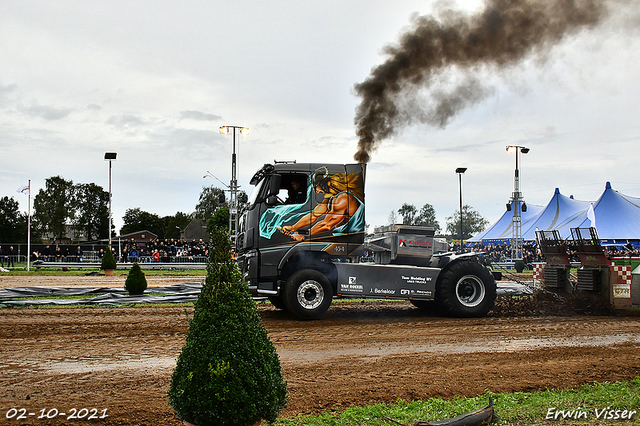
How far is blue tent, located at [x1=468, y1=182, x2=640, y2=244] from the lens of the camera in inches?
1366

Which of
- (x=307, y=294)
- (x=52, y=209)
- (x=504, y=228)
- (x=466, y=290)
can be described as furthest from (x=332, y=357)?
(x=52, y=209)

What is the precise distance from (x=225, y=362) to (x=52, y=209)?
89403mm

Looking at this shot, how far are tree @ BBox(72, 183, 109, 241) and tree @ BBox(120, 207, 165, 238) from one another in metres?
19.0

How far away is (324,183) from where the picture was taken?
11.1 metres

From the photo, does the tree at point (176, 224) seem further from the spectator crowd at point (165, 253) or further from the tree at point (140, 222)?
the spectator crowd at point (165, 253)

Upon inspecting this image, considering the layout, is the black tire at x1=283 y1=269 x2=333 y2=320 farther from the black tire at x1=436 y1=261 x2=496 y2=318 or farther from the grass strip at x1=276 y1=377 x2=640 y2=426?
the grass strip at x1=276 y1=377 x2=640 y2=426

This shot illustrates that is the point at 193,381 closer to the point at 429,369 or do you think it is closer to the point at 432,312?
the point at 429,369

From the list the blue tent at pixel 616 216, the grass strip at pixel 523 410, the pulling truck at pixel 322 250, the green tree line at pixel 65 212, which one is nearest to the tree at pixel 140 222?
the green tree line at pixel 65 212

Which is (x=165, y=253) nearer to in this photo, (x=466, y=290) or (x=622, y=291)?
(x=466, y=290)

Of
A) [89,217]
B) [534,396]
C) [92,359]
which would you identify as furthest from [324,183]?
[89,217]

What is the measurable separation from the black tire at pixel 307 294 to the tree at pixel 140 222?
106313 mm

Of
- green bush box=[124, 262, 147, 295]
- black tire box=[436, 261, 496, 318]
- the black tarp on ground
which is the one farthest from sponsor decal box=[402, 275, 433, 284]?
green bush box=[124, 262, 147, 295]

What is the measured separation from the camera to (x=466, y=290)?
11867 millimetres

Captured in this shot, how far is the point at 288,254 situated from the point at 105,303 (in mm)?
6373
